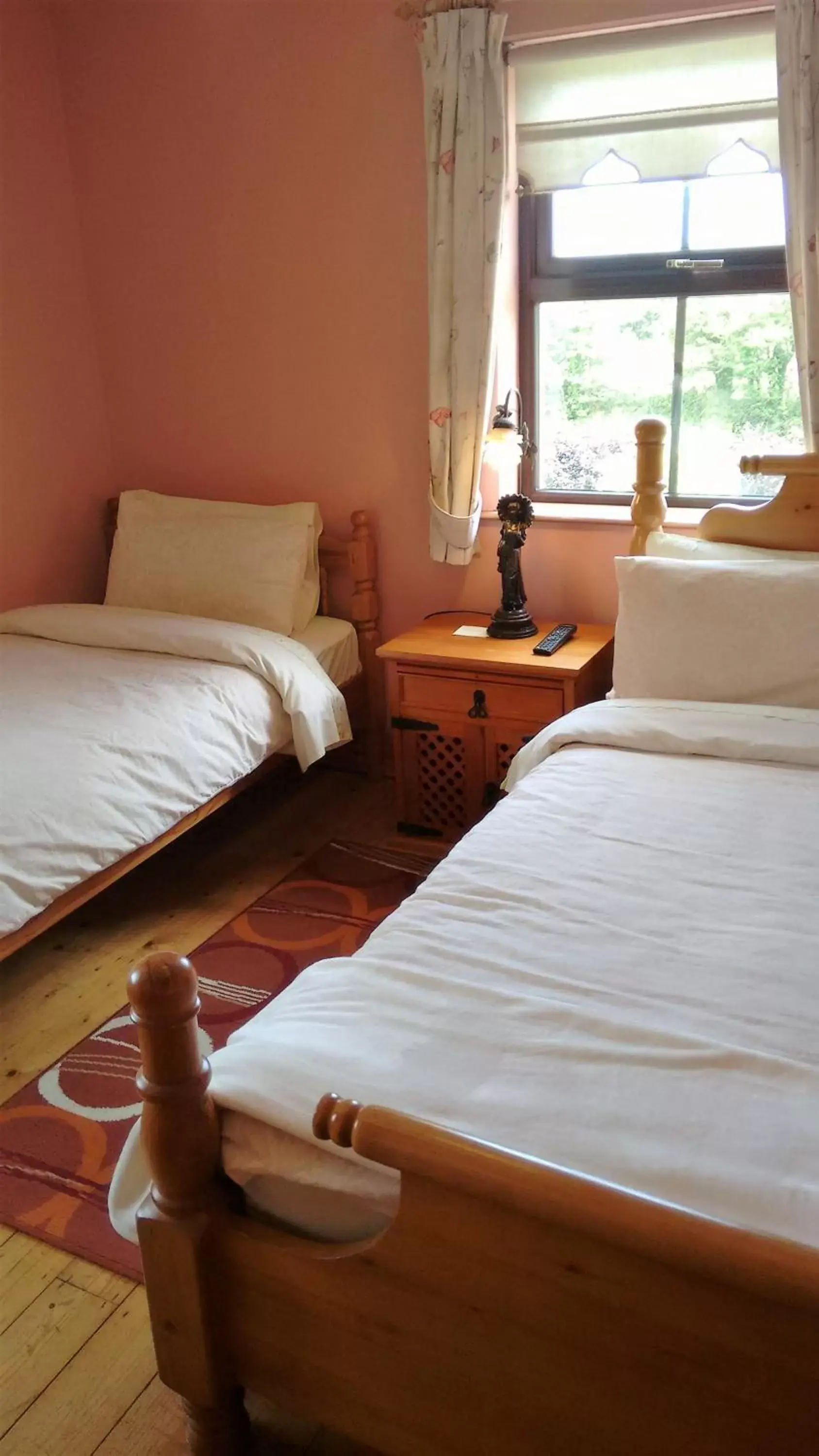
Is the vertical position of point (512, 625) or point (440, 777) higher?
point (512, 625)

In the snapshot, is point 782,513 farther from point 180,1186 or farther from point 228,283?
point 180,1186

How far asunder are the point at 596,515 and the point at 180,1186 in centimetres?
219

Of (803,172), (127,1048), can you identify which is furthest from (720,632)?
(127,1048)

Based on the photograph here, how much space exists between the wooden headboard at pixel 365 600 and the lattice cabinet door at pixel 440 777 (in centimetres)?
46

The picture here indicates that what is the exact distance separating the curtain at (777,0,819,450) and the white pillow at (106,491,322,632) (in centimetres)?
142

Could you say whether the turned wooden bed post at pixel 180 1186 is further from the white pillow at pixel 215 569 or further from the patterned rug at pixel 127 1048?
the white pillow at pixel 215 569

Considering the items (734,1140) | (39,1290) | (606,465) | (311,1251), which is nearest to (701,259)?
(606,465)

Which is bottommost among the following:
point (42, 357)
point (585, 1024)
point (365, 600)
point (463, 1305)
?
point (463, 1305)

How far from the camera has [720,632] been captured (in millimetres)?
2162

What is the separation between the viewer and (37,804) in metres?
2.04

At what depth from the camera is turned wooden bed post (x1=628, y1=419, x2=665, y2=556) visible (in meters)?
2.49

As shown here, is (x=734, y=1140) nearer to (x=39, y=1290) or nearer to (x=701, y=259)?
(x=39, y=1290)

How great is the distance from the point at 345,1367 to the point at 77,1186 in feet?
2.65

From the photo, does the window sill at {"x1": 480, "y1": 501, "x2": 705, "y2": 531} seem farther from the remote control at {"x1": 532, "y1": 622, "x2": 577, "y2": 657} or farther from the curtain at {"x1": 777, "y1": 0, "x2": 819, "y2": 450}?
the curtain at {"x1": 777, "y1": 0, "x2": 819, "y2": 450}
